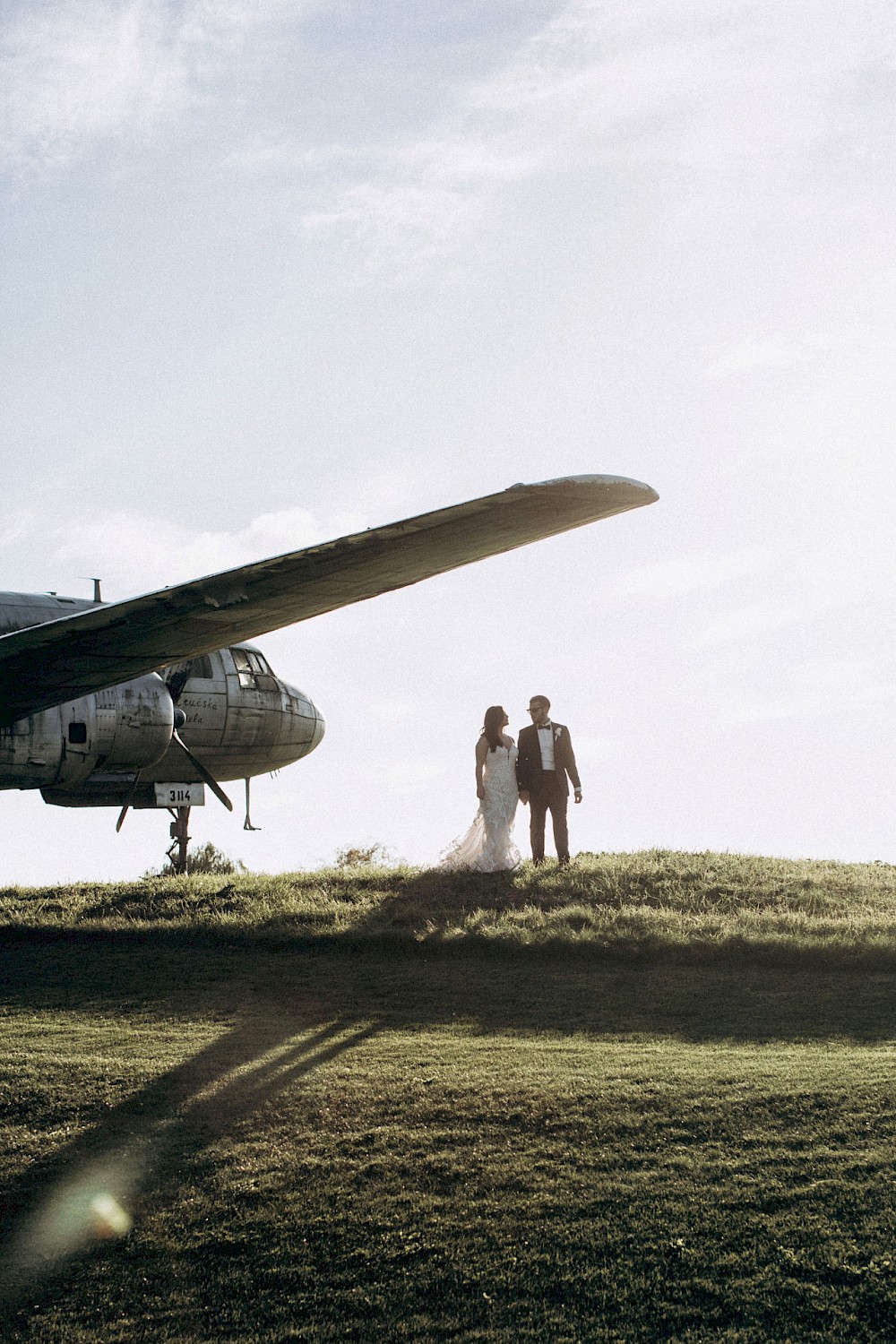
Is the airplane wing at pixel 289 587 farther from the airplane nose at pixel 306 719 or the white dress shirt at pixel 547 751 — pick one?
the airplane nose at pixel 306 719

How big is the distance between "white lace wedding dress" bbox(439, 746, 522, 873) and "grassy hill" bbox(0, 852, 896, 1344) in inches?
186

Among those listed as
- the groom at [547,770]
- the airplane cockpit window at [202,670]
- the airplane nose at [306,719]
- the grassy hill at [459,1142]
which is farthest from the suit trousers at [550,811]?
the airplane cockpit window at [202,670]

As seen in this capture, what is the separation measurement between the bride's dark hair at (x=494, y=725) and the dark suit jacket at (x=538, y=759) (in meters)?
0.49

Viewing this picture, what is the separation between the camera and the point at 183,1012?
10891 millimetres

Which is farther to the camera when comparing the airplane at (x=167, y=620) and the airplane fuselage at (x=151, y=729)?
the airplane fuselage at (x=151, y=729)

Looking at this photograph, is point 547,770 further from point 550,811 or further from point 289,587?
point 289,587

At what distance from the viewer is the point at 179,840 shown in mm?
21969

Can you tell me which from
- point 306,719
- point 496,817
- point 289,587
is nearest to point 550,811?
point 496,817

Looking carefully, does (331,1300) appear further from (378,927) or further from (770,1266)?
(378,927)

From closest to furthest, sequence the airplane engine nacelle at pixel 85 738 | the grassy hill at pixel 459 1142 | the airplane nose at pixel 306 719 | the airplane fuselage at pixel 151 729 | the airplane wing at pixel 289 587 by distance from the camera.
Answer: the grassy hill at pixel 459 1142 < the airplane wing at pixel 289 587 < the airplane engine nacelle at pixel 85 738 < the airplane fuselage at pixel 151 729 < the airplane nose at pixel 306 719

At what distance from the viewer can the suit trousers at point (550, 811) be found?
1825 centimetres

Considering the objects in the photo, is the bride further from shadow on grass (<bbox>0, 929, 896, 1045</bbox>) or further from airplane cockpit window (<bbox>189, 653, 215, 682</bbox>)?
airplane cockpit window (<bbox>189, 653, 215, 682</bbox>)

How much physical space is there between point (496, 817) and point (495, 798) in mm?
337

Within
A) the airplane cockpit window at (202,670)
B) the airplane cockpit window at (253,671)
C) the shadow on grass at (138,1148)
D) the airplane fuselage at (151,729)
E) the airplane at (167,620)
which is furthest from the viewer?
the airplane cockpit window at (253,671)
